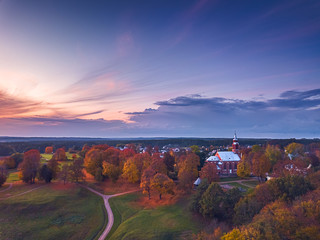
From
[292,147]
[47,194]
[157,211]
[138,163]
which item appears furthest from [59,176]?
[292,147]

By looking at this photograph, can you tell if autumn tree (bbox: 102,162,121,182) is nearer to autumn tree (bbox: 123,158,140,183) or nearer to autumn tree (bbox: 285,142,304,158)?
autumn tree (bbox: 123,158,140,183)

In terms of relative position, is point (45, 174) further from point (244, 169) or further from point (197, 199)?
point (244, 169)

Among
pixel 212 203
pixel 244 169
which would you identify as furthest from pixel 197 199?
pixel 244 169

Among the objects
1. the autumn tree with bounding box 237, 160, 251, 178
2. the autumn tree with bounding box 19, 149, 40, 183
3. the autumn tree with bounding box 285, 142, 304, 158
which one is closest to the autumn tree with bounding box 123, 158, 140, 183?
the autumn tree with bounding box 19, 149, 40, 183

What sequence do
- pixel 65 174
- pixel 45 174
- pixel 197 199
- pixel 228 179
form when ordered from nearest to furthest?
pixel 197 199, pixel 65 174, pixel 45 174, pixel 228 179

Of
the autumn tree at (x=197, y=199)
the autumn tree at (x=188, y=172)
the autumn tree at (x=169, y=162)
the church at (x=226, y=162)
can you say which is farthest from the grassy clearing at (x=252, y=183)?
the autumn tree at (x=197, y=199)

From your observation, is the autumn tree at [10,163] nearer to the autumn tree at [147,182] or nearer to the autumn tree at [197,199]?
the autumn tree at [147,182]
